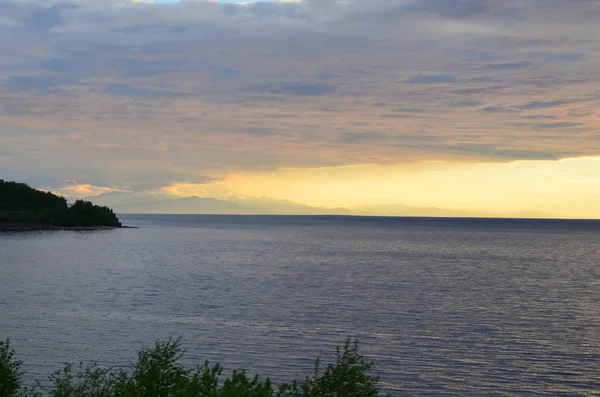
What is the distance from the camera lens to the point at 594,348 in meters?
A: 44.3

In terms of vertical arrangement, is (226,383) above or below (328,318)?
above

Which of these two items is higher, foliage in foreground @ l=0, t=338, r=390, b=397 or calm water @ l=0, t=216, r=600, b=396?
foliage in foreground @ l=0, t=338, r=390, b=397

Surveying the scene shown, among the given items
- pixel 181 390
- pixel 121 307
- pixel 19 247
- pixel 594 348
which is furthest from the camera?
pixel 19 247

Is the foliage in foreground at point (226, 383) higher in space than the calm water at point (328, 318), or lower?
higher

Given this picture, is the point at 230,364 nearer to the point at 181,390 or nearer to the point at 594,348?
the point at 181,390

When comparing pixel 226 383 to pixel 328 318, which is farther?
pixel 328 318

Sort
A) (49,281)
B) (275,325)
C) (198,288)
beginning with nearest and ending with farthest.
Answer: (275,325), (198,288), (49,281)

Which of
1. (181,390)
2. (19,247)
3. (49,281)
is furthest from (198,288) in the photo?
(19,247)

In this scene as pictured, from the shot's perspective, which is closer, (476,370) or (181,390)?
(181,390)

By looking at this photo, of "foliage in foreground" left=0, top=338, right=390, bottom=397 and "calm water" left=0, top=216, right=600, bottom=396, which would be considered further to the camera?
"calm water" left=0, top=216, right=600, bottom=396

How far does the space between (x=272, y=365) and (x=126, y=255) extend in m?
90.0

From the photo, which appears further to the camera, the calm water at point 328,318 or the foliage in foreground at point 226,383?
the calm water at point 328,318

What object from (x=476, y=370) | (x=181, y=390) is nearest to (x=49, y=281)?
(x=476, y=370)

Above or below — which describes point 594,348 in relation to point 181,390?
below
